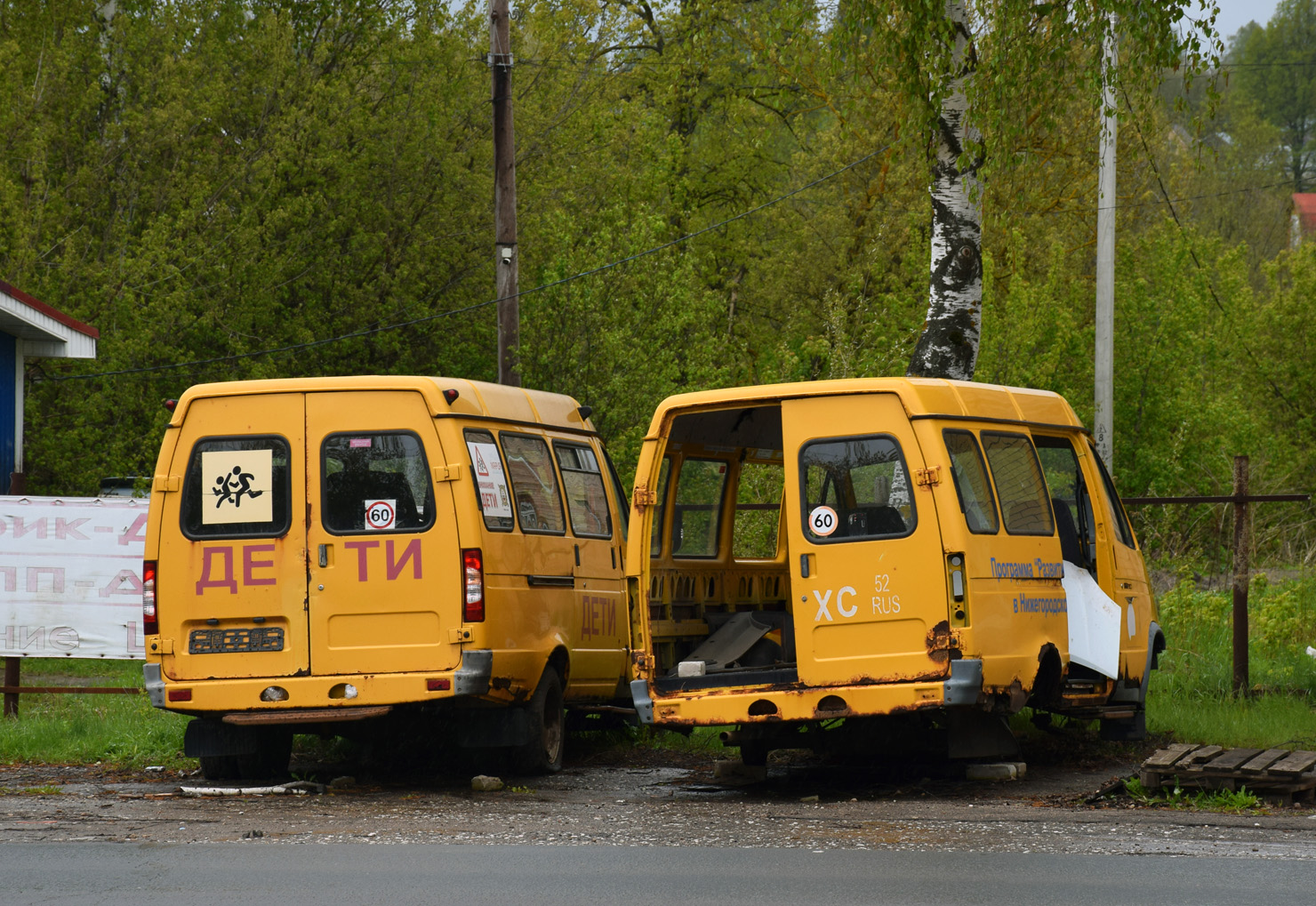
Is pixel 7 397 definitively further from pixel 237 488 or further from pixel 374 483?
pixel 374 483

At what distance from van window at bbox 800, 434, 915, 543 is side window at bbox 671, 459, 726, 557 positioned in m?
1.98

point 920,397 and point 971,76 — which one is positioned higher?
point 971,76

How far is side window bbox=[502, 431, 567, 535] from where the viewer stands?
10453 mm

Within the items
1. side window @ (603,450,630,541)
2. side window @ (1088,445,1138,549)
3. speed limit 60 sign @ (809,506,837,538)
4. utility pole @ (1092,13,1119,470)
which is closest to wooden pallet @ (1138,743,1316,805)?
speed limit 60 sign @ (809,506,837,538)

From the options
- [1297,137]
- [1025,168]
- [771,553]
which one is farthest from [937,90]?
[1297,137]

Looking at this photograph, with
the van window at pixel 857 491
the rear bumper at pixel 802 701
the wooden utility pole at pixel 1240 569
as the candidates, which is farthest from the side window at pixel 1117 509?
the rear bumper at pixel 802 701

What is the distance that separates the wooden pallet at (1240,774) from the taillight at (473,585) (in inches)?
153

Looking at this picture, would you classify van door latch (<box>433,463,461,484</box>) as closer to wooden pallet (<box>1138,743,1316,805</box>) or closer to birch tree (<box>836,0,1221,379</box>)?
wooden pallet (<box>1138,743,1316,805</box>)

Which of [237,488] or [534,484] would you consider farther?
[534,484]

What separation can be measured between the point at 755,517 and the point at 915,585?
4.38m

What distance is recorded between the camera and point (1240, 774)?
28.6 feet

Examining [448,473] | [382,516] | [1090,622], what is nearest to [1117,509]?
[1090,622]

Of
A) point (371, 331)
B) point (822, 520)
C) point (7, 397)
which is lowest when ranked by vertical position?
point (822, 520)

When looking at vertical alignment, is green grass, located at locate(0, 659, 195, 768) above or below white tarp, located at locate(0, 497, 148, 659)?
below
